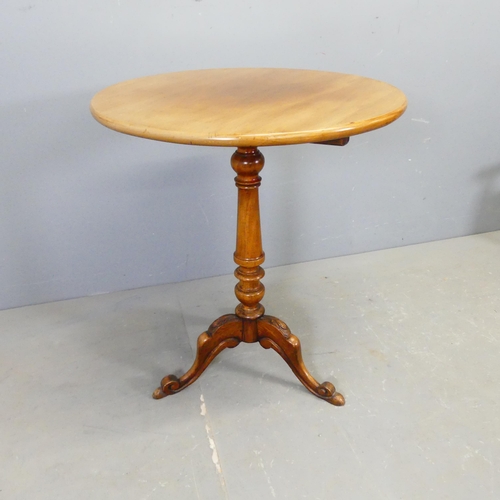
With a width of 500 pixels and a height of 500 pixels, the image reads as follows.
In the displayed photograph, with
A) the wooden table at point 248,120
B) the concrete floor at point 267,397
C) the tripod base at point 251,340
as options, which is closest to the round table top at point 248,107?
the wooden table at point 248,120

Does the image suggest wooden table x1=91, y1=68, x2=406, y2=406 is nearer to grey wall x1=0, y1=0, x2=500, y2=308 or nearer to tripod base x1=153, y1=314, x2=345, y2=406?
tripod base x1=153, y1=314, x2=345, y2=406


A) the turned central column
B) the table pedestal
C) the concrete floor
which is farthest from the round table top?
the concrete floor

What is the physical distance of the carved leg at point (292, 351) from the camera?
69.2 inches

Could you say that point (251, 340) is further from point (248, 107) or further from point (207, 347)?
point (248, 107)

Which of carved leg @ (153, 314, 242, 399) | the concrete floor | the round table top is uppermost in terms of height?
the round table top

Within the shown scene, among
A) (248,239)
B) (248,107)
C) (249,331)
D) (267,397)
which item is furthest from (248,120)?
(267,397)

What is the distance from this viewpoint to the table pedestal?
1.68 metres

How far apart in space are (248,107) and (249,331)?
775 millimetres

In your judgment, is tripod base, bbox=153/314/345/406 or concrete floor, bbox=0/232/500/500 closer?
concrete floor, bbox=0/232/500/500

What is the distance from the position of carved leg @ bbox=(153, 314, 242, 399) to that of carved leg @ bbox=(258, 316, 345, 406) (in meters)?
0.09

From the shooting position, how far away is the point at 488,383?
1.84m

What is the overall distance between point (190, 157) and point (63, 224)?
602 mm

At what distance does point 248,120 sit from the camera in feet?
4.13

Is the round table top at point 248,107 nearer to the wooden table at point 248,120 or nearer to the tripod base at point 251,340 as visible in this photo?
the wooden table at point 248,120
